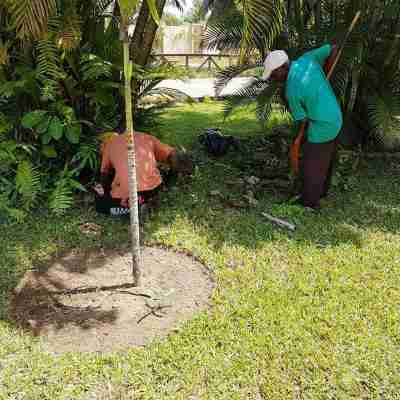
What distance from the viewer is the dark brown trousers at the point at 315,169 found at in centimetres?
430

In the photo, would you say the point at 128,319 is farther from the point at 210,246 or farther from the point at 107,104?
the point at 107,104

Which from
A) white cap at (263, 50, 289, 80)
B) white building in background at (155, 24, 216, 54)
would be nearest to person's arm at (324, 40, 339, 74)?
white cap at (263, 50, 289, 80)

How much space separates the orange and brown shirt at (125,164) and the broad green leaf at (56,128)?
0.52 meters

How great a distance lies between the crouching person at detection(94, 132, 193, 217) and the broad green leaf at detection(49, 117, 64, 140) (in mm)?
488

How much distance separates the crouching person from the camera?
412cm

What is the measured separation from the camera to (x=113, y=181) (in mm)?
4207

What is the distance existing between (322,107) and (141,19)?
2.42 m

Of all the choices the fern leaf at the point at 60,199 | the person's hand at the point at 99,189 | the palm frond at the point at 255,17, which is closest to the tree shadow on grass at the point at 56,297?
the fern leaf at the point at 60,199

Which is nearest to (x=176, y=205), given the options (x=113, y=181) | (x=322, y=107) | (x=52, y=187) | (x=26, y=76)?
(x=113, y=181)

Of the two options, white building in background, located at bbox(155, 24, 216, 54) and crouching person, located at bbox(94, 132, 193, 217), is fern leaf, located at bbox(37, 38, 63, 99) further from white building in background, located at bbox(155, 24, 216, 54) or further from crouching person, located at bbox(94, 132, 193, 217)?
white building in background, located at bbox(155, 24, 216, 54)

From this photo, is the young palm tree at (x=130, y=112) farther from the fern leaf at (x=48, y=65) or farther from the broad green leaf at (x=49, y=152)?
the broad green leaf at (x=49, y=152)

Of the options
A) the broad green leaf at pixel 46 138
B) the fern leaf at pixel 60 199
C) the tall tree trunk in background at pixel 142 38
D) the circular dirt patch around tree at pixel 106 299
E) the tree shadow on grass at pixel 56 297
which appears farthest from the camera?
the tall tree trunk in background at pixel 142 38

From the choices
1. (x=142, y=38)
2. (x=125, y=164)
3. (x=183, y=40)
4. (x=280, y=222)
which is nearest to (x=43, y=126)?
(x=125, y=164)

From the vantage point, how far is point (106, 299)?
310 cm
